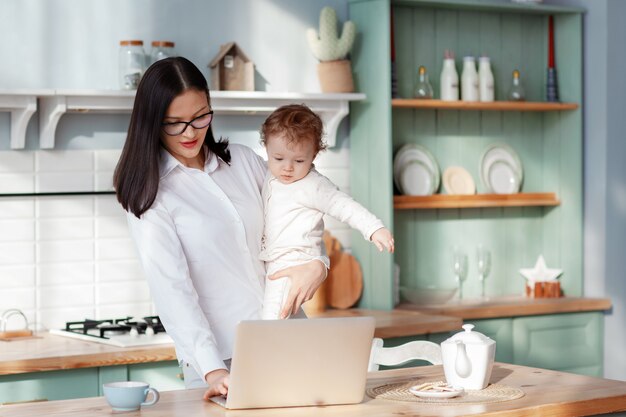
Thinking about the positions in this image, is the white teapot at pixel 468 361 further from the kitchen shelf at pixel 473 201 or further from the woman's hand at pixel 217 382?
the kitchen shelf at pixel 473 201

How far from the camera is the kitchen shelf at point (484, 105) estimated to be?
5039 mm

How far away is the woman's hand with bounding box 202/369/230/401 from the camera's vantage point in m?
2.57

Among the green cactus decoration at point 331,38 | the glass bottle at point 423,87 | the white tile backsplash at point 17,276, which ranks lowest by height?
the white tile backsplash at point 17,276

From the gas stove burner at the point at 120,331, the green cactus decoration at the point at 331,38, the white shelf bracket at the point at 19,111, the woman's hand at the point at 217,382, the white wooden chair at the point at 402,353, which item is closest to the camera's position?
the woman's hand at the point at 217,382

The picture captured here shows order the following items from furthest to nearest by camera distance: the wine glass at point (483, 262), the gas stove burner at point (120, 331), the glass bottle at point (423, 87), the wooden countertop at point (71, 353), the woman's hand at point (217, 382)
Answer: the wine glass at point (483, 262) → the glass bottle at point (423, 87) → the gas stove burner at point (120, 331) → the wooden countertop at point (71, 353) → the woman's hand at point (217, 382)

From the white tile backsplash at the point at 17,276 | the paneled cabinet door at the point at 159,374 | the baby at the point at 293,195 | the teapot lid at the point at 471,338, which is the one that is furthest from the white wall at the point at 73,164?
the teapot lid at the point at 471,338

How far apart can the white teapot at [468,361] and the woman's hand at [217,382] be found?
0.57m

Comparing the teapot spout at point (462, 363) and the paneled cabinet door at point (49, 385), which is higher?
the teapot spout at point (462, 363)

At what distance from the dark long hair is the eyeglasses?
24mm

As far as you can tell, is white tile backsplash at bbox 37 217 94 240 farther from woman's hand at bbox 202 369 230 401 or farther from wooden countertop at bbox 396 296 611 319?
woman's hand at bbox 202 369 230 401

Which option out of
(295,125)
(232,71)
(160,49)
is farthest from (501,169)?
(295,125)

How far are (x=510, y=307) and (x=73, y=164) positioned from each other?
6.86ft

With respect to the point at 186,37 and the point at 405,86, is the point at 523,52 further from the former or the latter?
the point at 186,37

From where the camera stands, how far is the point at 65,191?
14.7 feet
